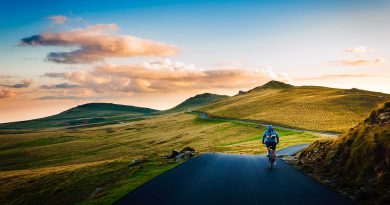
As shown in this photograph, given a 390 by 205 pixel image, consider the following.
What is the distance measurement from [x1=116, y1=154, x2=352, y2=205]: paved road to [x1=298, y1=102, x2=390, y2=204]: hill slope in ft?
4.01

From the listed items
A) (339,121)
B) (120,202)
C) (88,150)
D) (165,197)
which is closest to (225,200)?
(165,197)

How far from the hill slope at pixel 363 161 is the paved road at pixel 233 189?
122 cm

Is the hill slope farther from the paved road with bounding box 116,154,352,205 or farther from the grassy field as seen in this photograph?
the grassy field

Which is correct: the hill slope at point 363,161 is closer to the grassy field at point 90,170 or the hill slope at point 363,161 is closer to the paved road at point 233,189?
the paved road at point 233,189

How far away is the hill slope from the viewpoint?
14.0m

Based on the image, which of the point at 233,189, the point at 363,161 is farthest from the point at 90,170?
the point at 363,161

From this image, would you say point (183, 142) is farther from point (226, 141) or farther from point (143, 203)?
point (143, 203)

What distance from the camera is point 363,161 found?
1642 cm

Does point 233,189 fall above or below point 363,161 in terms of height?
below

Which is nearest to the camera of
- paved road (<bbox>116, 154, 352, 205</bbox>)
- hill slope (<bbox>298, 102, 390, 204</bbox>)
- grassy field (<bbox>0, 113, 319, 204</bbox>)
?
paved road (<bbox>116, 154, 352, 205</bbox>)

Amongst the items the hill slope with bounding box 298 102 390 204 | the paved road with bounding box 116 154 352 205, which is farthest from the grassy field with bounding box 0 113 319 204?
the hill slope with bounding box 298 102 390 204

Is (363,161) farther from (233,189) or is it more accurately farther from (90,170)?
(90,170)

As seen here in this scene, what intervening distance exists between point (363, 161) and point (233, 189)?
656 centimetres

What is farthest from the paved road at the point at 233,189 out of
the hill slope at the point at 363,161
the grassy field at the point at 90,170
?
the grassy field at the point at 90,170
